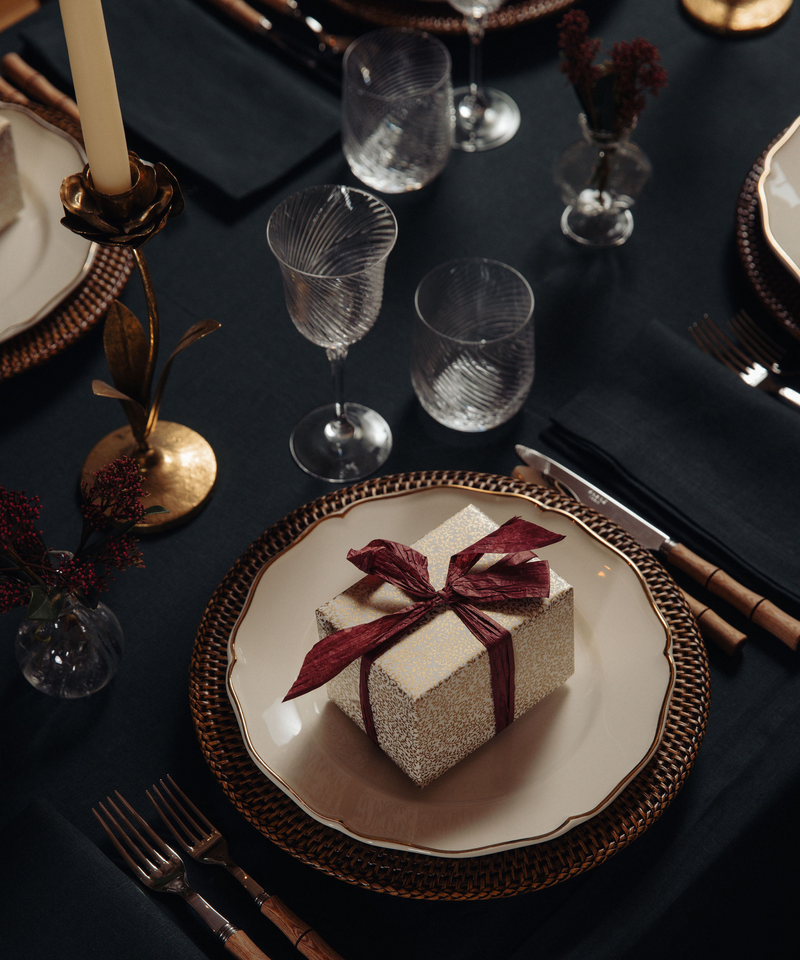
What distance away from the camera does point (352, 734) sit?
0.79 metres

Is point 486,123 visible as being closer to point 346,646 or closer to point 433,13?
point 433,13

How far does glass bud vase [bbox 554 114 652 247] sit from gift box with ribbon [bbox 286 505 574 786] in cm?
56

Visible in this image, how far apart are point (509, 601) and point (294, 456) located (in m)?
0.36

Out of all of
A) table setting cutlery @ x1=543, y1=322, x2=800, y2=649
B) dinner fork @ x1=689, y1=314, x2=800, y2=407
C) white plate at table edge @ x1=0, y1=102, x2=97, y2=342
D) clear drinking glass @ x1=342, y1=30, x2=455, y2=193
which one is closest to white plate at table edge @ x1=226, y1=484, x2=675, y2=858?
table setting cutlery @ x1=543, y1=322, x2=800, y2=649

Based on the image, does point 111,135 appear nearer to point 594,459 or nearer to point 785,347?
point 594,459

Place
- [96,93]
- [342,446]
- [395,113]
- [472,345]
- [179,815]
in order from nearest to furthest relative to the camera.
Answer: [96,93] < [179,815] < [472,345] < [342,446] < [395,113]

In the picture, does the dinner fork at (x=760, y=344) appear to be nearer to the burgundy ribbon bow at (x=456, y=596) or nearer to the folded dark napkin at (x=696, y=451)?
the folded dark napkin at (x=696, y=451)

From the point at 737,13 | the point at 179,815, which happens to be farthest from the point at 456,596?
the point at 737,13

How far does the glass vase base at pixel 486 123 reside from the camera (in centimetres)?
131

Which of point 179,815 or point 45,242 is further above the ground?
point 45,242

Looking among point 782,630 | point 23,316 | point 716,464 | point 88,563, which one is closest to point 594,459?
point 716,464

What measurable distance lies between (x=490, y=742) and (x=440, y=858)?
0.35 feet

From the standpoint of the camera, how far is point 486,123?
133 cm

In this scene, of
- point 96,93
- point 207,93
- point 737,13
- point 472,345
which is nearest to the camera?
point 96,93
